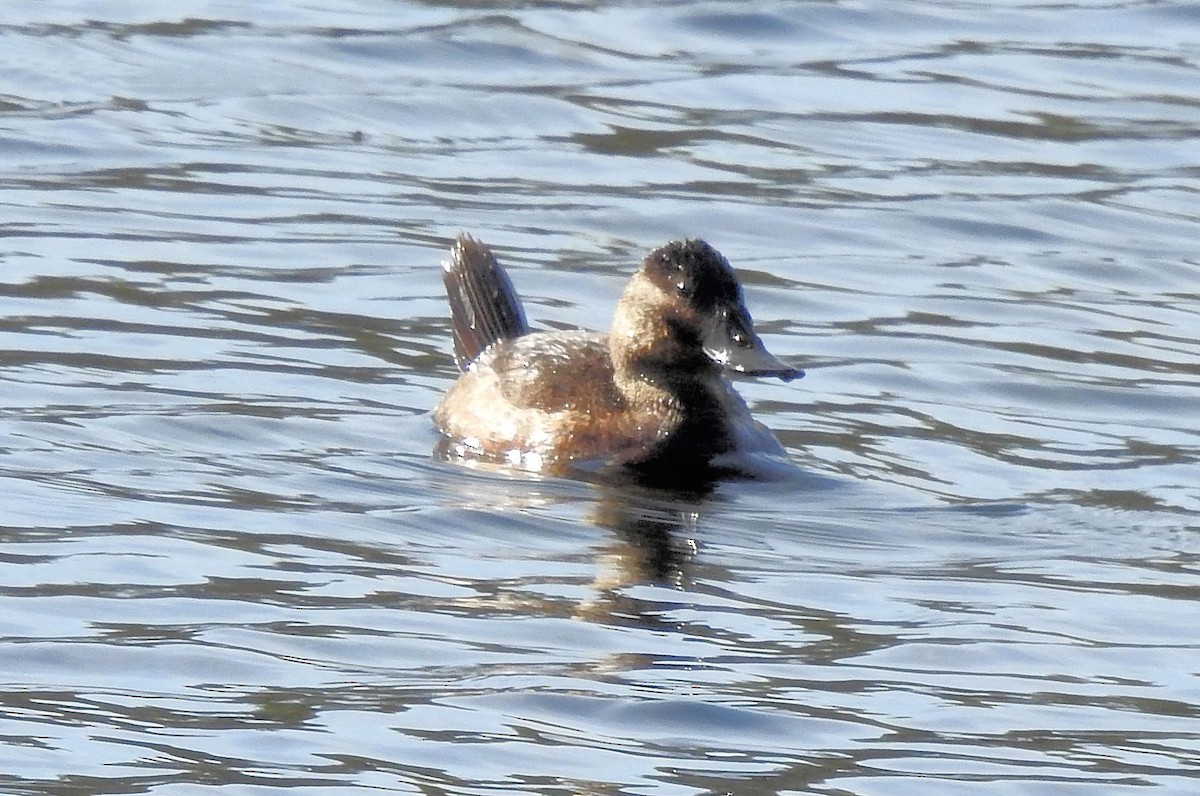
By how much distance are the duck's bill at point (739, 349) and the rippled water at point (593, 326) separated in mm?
408

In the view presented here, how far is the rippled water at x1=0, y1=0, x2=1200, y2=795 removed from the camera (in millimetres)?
6715

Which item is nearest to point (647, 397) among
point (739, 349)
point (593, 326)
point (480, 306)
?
point (739, 349)

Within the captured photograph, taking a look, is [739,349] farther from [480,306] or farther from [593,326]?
[593,326]

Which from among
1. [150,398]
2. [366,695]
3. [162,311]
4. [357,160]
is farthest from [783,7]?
[366,695]

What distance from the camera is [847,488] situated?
949 cm

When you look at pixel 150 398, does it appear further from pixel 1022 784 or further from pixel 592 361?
pixel 1022 784

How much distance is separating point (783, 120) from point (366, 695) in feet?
31.3

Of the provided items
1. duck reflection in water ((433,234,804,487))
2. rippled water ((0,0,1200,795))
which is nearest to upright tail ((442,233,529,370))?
rippled water ((0,0,1200,795))

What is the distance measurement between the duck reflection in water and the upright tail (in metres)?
0.56

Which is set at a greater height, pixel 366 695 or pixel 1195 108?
pixel 1195 108

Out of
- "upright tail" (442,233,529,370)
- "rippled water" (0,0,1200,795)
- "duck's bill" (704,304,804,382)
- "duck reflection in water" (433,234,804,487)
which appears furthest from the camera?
"upright tail" (442,233,529,370)

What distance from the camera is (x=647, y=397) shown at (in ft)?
32.6

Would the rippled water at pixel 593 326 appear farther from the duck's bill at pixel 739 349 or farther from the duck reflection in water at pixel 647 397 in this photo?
the duck's bill at pixel 739 349

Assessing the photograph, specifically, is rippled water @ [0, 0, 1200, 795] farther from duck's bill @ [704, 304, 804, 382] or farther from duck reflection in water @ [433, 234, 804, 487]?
duck's bill @ [704, 304, 804, 382]
